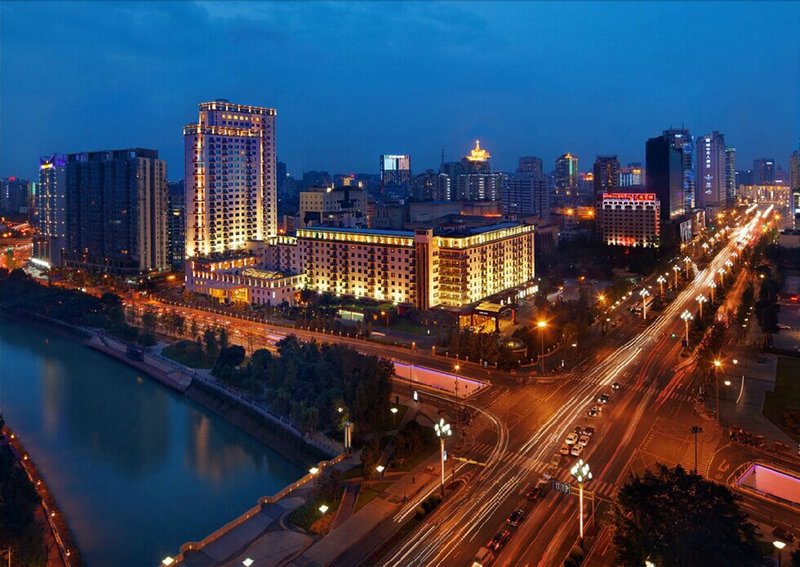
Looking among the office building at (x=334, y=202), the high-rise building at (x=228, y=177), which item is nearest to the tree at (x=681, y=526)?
the high-rise building at (x=228, y=177)

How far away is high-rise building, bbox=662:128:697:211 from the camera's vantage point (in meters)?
53.5

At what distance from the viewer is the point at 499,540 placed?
26.2 feet

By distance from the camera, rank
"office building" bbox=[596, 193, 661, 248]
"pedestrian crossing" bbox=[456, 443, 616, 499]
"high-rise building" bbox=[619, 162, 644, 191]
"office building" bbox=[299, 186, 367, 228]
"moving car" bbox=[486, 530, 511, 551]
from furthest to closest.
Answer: "high-rise building" bbox=[619, 162, 644, 191] → "office building" bbox=[596, 193, 661, 248] → "office building" bbox=[299, 186, 367, 228] → "pedestrian crossing" bbox=[456, 443, 616, 499] → "moving car" bbox=[486, 530, 511, 551]

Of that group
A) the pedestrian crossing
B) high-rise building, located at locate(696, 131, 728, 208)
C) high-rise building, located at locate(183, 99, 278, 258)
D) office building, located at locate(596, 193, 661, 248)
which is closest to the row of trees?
the pedestrian crossing

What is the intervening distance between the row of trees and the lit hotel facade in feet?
21.3

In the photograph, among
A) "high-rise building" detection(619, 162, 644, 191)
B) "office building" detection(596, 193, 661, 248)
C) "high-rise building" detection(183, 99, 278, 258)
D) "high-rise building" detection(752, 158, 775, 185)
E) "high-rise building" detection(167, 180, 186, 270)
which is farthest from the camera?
"high-rise building" detection(752, 158, 775, 185)

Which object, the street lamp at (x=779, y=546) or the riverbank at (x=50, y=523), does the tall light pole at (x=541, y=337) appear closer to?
the street lamp at (x=779, y=546)

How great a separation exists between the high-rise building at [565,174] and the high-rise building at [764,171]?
38.6m

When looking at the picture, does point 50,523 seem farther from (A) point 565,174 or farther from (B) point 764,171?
(B) point 764,171

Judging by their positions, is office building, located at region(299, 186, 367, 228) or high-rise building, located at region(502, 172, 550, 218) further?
high-rise building, located at region(502, 172, 550, 218)

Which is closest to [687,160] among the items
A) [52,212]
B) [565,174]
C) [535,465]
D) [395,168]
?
[565,174]

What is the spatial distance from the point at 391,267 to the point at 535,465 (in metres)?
13.2

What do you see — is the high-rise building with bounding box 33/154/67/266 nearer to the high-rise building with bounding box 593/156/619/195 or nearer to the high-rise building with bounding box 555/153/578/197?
the high-rise building with bounding box 593/156/619/195

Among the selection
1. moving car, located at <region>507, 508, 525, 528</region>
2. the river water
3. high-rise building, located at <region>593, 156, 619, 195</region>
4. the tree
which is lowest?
the river water
